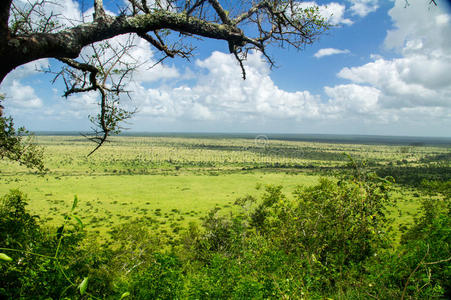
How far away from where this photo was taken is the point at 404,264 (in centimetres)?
413

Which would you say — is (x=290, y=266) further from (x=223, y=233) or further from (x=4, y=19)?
(x=223, y=233)

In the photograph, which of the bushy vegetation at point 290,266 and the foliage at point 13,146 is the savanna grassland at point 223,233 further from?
the foliage at point 13,146

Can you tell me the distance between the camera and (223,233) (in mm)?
21844

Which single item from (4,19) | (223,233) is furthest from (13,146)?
(223,233)

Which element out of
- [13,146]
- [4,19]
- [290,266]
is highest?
[4,19]

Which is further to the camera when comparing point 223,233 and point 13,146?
point 223,233

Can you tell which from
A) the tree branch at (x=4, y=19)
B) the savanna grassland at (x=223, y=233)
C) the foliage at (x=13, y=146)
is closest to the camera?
the tree branch at (x=4, y=19)

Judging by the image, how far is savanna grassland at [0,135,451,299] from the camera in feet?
11.4

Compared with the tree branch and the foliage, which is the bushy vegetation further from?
the foliage

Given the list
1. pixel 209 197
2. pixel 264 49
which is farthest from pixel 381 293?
pixel 209 197

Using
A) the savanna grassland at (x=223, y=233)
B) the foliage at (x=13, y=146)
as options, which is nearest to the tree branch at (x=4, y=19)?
the savanna grassland at (x=223, y=233)

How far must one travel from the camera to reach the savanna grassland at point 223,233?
3463mm

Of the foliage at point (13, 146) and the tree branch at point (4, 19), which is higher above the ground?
the tree branch at point (4, 19)

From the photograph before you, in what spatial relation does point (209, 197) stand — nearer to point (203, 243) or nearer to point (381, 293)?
point (203, 243)
